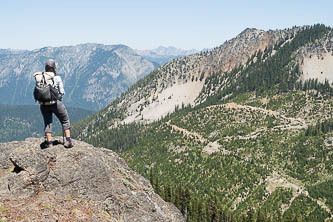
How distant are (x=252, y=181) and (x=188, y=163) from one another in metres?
43.4

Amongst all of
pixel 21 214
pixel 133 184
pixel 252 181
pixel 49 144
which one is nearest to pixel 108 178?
pixel 133 184

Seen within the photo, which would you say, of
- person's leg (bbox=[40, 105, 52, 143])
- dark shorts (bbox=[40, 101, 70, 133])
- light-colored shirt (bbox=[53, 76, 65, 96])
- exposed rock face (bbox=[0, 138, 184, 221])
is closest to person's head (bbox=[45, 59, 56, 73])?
light-colored shirt (bbox=[53, 76, 65, 96])

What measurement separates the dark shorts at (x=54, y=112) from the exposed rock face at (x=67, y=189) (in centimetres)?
213

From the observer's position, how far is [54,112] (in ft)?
75.2

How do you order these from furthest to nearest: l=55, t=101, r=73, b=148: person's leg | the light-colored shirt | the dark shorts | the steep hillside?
the steep hillside, l=55, t=101, r=73, b=148: person's leg, the dark shorts, the light-colored shirt

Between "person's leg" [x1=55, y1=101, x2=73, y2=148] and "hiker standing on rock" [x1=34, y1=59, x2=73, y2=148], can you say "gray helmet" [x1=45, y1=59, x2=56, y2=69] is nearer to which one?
"hiker standing on rock" [x1=34, y1=59, x2=73, y2=148]

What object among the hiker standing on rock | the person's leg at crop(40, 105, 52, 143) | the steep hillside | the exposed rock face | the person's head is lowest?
the steep hillside

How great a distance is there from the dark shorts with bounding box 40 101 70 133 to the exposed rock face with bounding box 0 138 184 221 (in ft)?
6.99

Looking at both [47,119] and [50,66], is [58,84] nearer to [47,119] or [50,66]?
[50,66]

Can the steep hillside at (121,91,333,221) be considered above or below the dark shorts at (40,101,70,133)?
below

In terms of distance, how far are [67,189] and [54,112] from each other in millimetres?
5830

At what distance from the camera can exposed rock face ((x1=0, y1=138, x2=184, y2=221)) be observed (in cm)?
1928

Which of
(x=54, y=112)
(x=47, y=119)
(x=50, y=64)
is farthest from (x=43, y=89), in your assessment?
(x=47, y=119)

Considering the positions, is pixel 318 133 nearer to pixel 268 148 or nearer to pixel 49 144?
pixel 268 148
